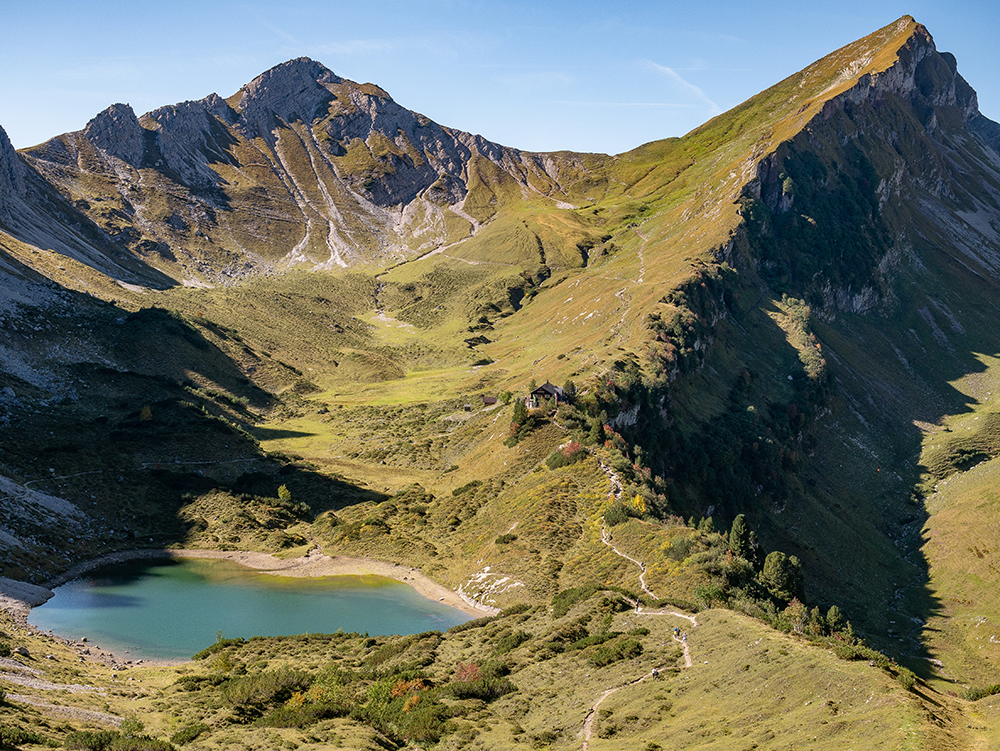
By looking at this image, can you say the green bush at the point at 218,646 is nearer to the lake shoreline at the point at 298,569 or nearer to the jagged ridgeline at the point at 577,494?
the jagged ridgeline at the point at 577,494

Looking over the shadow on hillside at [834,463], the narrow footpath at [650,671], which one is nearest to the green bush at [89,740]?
the narrow footpath at [650,671]

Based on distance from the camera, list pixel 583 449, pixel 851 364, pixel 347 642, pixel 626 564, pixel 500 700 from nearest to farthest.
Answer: pixel 500 700 → pixel 347 642 → pixel 626 564 → pixel 583 449 → pixel 851 364

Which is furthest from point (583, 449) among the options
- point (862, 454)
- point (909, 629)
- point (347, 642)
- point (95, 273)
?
point (95, 273)

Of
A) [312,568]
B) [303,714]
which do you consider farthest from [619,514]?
[303,714]

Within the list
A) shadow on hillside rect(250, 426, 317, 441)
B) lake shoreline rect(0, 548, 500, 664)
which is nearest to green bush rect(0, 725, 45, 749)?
lake shoreline rect(0, 548, 500, 664)

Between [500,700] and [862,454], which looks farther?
[862,454]

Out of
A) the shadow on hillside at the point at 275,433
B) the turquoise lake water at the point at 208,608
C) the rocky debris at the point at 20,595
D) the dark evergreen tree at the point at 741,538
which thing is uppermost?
the dark evergreen tree at the point at 741,538

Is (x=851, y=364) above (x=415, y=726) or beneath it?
above

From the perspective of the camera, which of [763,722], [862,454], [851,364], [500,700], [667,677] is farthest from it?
[851,364]

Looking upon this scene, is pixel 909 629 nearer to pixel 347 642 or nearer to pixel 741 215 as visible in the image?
pixel 347 642
